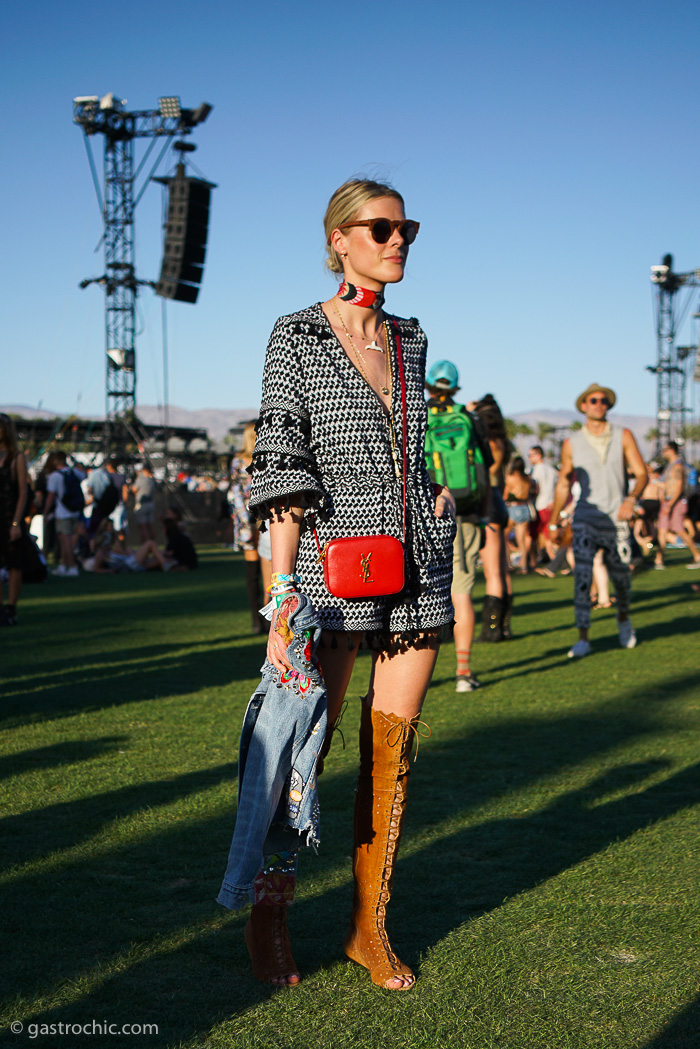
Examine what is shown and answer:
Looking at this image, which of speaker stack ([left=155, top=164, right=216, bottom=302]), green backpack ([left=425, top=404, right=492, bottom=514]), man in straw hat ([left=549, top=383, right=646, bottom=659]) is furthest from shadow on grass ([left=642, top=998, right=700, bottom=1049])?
speaker stack ([left=155, top=164, right=216, bottom=302])

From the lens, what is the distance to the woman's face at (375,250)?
2.75 metres

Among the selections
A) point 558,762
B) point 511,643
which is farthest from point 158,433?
point 558,762

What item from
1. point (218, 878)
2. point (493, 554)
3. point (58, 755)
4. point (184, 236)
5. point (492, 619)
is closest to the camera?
point (218, 878)

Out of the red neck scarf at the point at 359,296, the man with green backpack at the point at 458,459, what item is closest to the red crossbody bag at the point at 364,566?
the red neck scarf at the point at 359,296

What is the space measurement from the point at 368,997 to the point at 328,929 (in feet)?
1.48

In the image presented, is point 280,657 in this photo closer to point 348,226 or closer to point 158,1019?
point 158,1019

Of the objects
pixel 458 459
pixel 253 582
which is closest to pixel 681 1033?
pixel 458 459

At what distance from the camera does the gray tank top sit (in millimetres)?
8430

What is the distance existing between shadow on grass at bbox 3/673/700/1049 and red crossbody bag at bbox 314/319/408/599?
3.45 feet

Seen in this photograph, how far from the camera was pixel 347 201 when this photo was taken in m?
2.80

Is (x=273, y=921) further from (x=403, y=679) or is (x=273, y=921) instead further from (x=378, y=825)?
(x=403, y=679)

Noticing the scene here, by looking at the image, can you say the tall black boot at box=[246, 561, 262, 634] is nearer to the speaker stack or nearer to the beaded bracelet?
the beaded bracelet

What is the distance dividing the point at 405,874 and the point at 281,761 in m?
1.22

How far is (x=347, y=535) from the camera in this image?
103 inches
